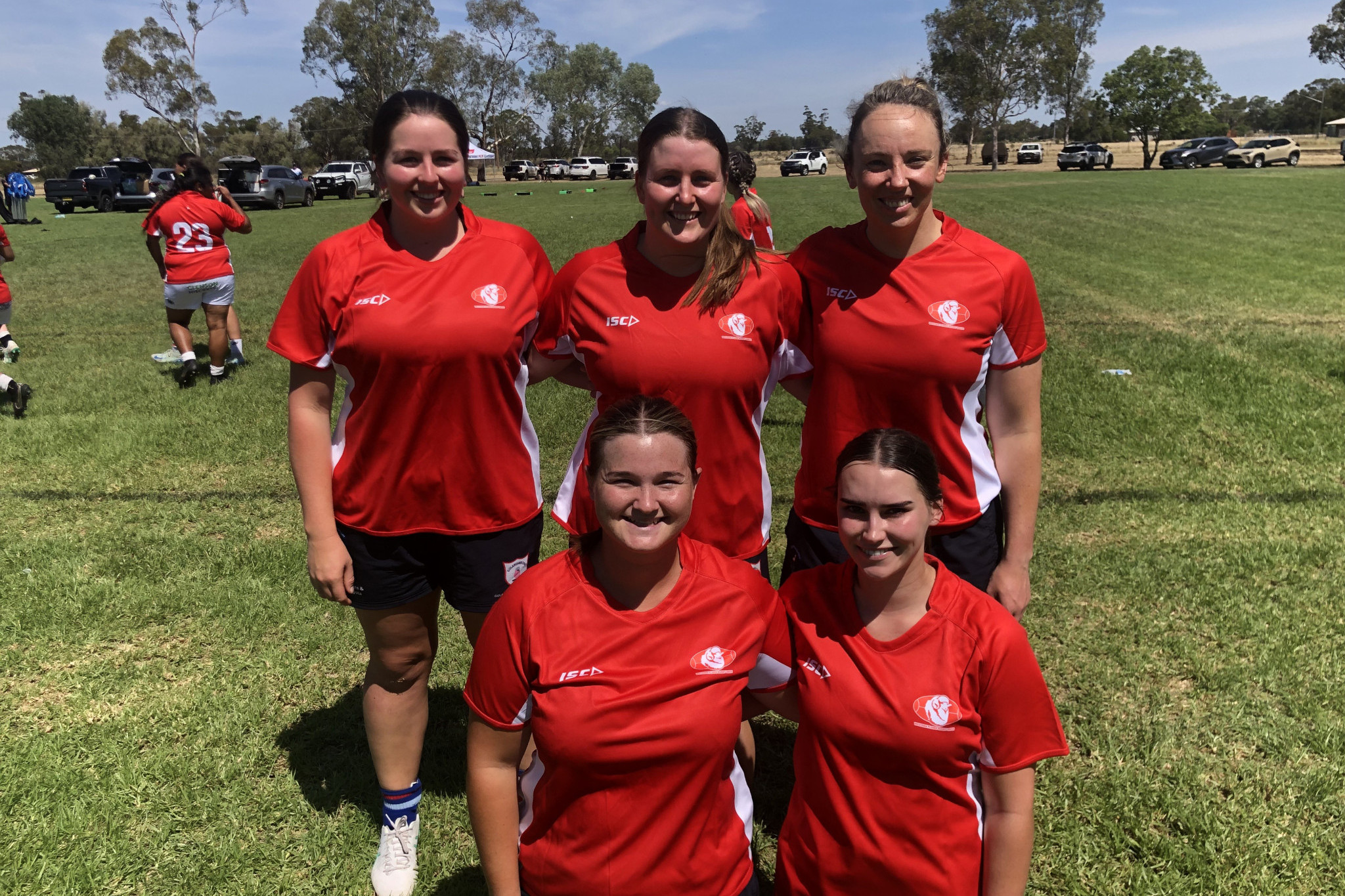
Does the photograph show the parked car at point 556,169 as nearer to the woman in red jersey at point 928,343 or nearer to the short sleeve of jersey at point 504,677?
the woman in red jersey at point 928,343

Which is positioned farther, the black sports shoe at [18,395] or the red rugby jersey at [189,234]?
the red rugby jersey at [189,234]

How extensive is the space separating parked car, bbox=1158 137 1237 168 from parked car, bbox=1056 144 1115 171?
3.38 meters

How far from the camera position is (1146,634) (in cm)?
434

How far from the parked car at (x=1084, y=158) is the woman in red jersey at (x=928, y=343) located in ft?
176

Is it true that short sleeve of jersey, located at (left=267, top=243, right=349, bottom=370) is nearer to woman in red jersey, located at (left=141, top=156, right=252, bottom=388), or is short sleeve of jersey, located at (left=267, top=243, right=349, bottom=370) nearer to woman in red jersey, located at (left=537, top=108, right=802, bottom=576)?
woman in red jersey, located at (left=537, top=108, right=802, bottom=576)

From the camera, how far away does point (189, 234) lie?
29.1 feet

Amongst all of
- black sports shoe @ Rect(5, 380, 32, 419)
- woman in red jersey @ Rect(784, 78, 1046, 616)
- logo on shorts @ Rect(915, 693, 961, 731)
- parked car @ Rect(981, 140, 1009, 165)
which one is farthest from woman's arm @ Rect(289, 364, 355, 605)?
parked car @ Rect(981, 140, 1009, 165)

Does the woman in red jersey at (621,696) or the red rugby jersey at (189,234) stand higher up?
the red rugby jersey at (189,234)

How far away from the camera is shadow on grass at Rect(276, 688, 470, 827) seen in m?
3.48

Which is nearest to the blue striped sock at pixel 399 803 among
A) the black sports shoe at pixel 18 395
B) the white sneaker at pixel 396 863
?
the white sneaker at pixel 396 863

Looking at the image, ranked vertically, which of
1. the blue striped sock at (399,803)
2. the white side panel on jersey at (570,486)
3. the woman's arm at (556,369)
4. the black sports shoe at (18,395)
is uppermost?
the woman's arm at (556,369)

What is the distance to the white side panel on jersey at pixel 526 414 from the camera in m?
2.68

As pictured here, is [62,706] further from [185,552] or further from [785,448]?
[785,448]

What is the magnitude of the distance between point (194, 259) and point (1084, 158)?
5107cm
